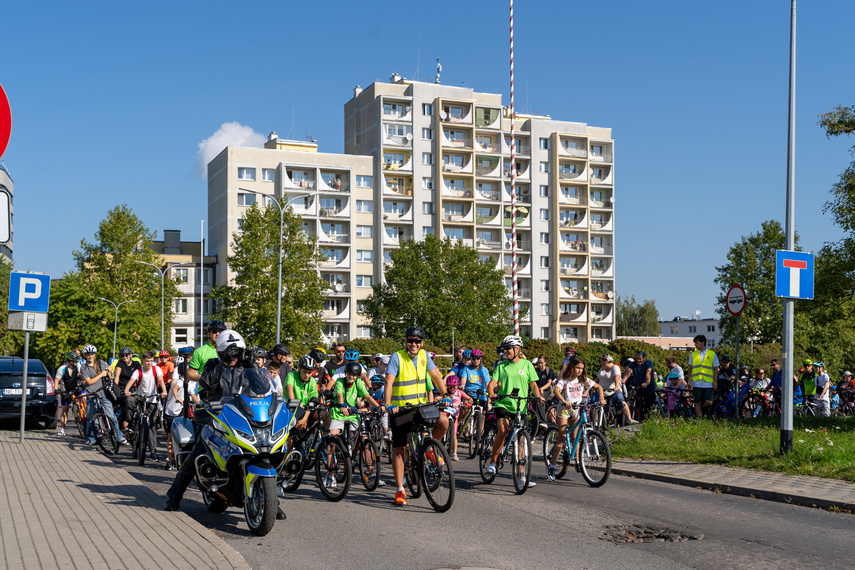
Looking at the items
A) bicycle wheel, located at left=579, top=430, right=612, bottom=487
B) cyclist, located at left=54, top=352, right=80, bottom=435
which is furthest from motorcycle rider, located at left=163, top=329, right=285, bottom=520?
cyclist, located at left=54, top=352, right=80, bottom=435

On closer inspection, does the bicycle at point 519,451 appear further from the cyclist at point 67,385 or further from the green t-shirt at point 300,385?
the cyclist at point 67,385

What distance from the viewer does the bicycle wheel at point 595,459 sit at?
1119 cm

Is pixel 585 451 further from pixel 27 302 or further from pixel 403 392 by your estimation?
pixel 27 302

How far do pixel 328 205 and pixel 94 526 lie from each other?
78.3 meters

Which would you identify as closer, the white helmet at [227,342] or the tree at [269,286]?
the white helmet at [227,342]

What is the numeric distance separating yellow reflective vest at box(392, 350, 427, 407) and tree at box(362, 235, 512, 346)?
2413 inches

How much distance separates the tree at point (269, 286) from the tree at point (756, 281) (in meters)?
31.3

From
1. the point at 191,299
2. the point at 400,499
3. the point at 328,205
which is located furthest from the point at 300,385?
the point at 191,299

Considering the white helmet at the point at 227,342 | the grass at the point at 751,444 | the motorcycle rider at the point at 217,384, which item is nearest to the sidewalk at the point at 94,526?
the motorcycle rider at the point at 217,384

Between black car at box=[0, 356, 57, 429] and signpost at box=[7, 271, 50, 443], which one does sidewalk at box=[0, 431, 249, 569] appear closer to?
signpost at box=[7, 271, 50, 443]

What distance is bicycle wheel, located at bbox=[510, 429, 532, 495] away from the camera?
10.8 meters

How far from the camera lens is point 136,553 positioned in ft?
22.7

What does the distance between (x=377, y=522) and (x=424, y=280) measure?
64.7m

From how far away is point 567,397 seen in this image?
1195cm
